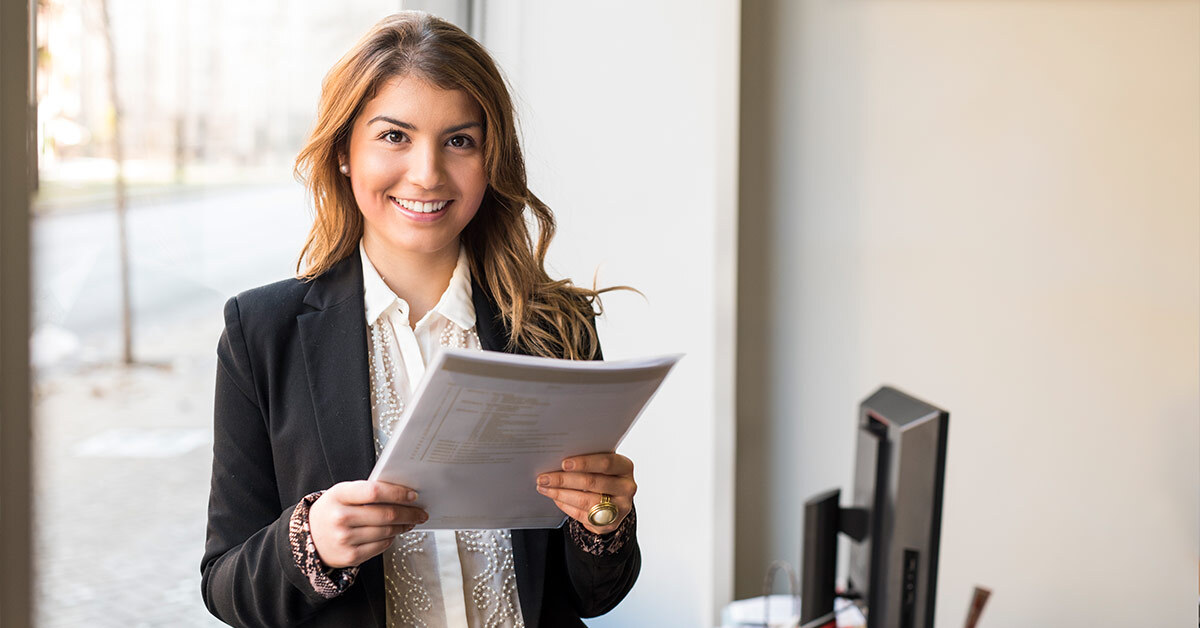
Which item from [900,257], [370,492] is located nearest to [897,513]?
[370,492]

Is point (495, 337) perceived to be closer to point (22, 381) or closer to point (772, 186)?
point (22, 381)

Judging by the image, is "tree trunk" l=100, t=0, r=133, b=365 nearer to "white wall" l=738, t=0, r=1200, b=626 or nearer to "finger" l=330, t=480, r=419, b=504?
"finger" l=330, t=480, r=419, b=504

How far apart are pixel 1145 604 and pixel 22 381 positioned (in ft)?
8.45

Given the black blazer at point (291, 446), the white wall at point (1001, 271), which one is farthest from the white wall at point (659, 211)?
the black blazer at point (291, 446)

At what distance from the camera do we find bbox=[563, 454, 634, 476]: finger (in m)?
1.07

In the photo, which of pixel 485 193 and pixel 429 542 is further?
pixel 485 193

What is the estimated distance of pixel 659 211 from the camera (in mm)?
2363

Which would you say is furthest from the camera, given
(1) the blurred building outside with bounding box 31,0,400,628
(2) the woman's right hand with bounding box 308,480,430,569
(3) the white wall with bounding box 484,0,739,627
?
(3) the white wall with bounding box 484,0,739,627

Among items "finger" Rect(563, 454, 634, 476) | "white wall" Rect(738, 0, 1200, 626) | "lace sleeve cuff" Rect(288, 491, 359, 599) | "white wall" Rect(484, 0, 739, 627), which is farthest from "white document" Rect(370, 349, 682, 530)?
"white wall" Rect(738, 0, 1200, 626)

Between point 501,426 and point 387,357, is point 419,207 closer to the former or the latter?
point 387,357

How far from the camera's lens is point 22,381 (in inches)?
35.3

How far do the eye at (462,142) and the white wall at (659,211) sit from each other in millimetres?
1023

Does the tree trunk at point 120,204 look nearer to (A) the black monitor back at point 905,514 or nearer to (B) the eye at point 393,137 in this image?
(B) the eye at point 393,137

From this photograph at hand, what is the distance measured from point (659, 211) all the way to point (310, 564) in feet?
4.85
